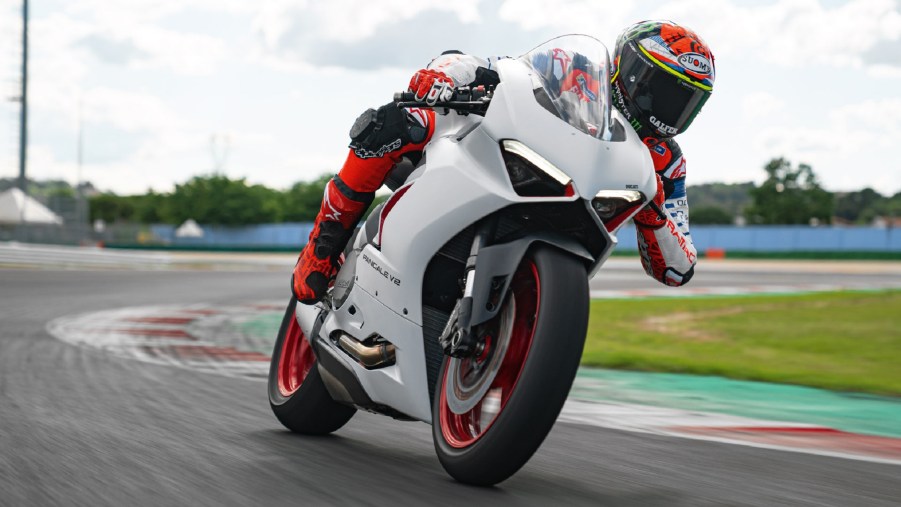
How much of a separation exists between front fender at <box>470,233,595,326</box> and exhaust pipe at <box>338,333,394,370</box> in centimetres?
62

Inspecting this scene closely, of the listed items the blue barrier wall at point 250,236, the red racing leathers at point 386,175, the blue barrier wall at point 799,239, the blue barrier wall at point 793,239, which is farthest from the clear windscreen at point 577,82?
the blue barrier wall at point 250,236

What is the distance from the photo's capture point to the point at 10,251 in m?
29.2

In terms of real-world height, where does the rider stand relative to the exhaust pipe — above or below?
above

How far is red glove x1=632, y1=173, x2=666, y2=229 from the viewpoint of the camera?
12.0 ft

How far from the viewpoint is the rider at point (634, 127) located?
3414 mm

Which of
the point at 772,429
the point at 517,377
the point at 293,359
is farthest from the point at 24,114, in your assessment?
the point at 517,377

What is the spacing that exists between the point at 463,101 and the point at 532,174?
0.47m

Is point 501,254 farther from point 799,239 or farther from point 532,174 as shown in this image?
point 799,239

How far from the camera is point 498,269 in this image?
122 inches

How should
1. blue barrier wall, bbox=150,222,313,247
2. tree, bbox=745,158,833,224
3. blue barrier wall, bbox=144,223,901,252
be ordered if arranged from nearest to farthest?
blue barrier wall, bbox=144,223,901,252
blue barrier wall, bbox=150,222,313,247
tree, bbox=745,158,833,224

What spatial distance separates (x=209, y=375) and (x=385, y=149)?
3.33m

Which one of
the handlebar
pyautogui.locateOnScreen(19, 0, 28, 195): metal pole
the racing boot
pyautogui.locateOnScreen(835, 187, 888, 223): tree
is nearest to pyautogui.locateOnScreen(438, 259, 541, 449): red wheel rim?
the handlebar

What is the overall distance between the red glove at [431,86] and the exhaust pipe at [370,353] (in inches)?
34.2

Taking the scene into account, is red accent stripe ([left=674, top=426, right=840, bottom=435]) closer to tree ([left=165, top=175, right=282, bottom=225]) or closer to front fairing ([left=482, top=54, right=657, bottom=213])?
front fairing ([left=482, top=54, right=657, bottom=213])
